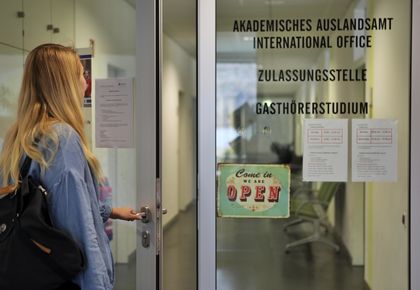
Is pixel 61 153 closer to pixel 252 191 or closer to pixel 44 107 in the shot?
pixel 44 107

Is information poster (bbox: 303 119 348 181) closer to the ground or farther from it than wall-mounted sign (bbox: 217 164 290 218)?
farther from it

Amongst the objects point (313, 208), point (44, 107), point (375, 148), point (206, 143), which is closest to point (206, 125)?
point (206, 143)

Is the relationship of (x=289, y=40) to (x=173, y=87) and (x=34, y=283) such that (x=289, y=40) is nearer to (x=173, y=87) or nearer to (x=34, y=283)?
(x=34, y=283)

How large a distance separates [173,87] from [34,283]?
5.98 m

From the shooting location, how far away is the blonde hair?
1.23 metres

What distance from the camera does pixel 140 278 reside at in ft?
5.92

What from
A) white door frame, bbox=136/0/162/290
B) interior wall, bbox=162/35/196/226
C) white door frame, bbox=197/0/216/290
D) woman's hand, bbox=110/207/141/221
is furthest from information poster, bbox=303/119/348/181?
interior wall, bbox=162/35/196/226

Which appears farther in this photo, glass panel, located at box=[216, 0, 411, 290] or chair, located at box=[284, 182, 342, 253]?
chair, located at box=[284, 182, 342, 253]

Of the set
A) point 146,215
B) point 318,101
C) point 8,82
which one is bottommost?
point 146,215

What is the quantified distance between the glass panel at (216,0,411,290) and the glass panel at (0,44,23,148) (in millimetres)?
1291

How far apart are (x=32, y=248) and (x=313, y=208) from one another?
1.94 metres

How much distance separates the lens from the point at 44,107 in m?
1.27

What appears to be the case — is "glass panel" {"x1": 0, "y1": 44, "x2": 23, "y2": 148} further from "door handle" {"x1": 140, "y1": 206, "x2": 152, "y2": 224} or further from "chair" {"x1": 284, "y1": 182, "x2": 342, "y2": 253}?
"chair" {"x1": 284, "y1": 182, "x2": 342, "y2": 253}

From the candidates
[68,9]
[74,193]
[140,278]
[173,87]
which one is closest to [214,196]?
[140,278]
